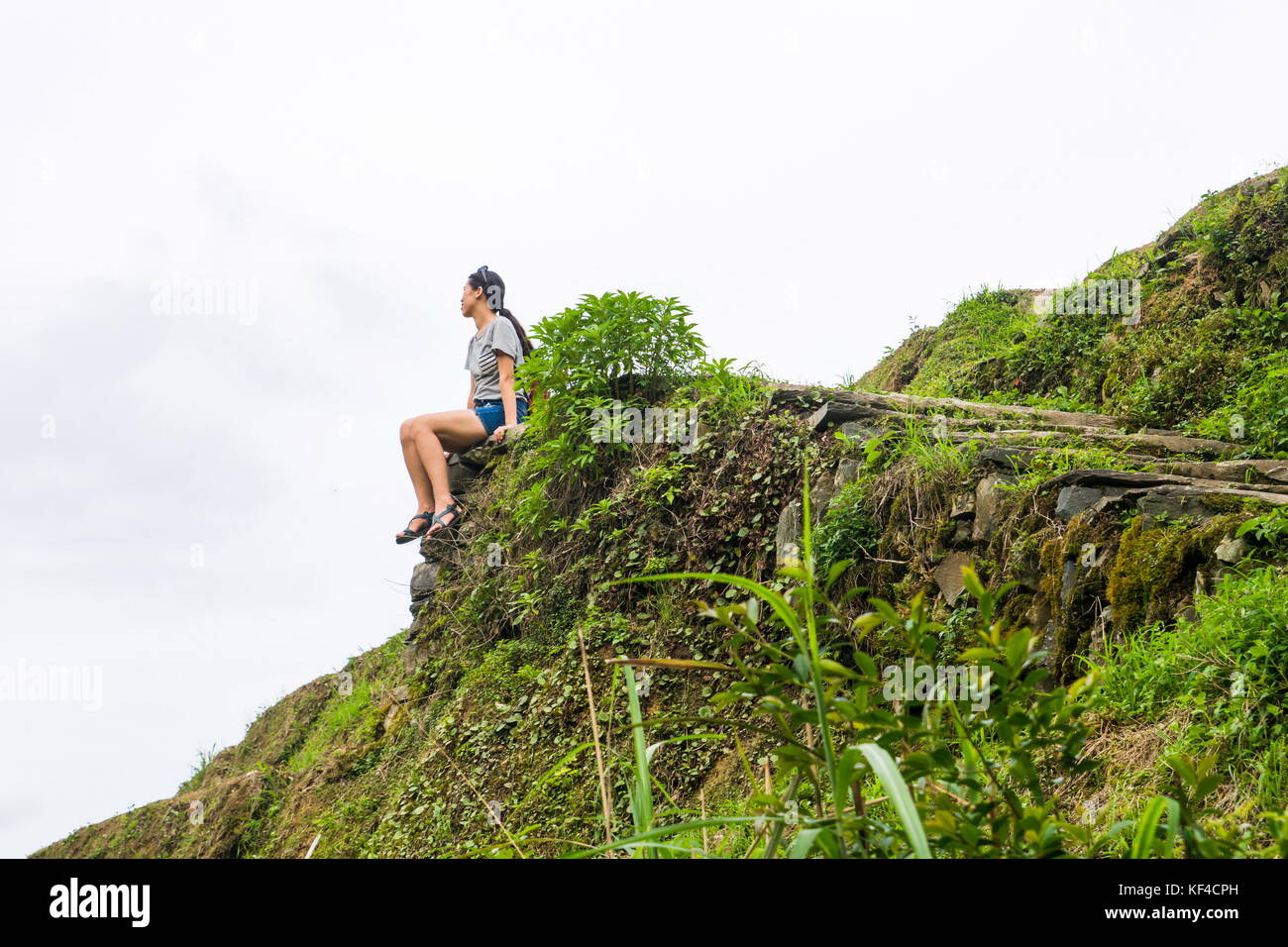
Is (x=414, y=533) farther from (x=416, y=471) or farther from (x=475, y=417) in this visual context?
(x=475, y=417)

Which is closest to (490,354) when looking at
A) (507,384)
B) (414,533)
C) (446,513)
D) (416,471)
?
(507,384)

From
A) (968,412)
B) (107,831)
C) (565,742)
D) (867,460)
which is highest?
Result: (968,412)

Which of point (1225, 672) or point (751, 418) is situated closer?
point (1225, 672)

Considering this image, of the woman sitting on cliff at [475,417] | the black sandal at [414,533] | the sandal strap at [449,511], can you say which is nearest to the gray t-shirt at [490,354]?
the woman sitting on cliff at [475,417]

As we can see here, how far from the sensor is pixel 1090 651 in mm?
3623

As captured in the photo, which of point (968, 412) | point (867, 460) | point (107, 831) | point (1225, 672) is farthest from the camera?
point (107, 831)

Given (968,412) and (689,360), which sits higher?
(689,360)

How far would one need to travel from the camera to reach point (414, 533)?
893 cm

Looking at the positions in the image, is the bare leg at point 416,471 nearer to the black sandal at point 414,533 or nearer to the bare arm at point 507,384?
the black sandal at point 414,533

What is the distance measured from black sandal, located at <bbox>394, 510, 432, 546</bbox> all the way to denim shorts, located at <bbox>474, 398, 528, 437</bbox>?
103 centimetres
